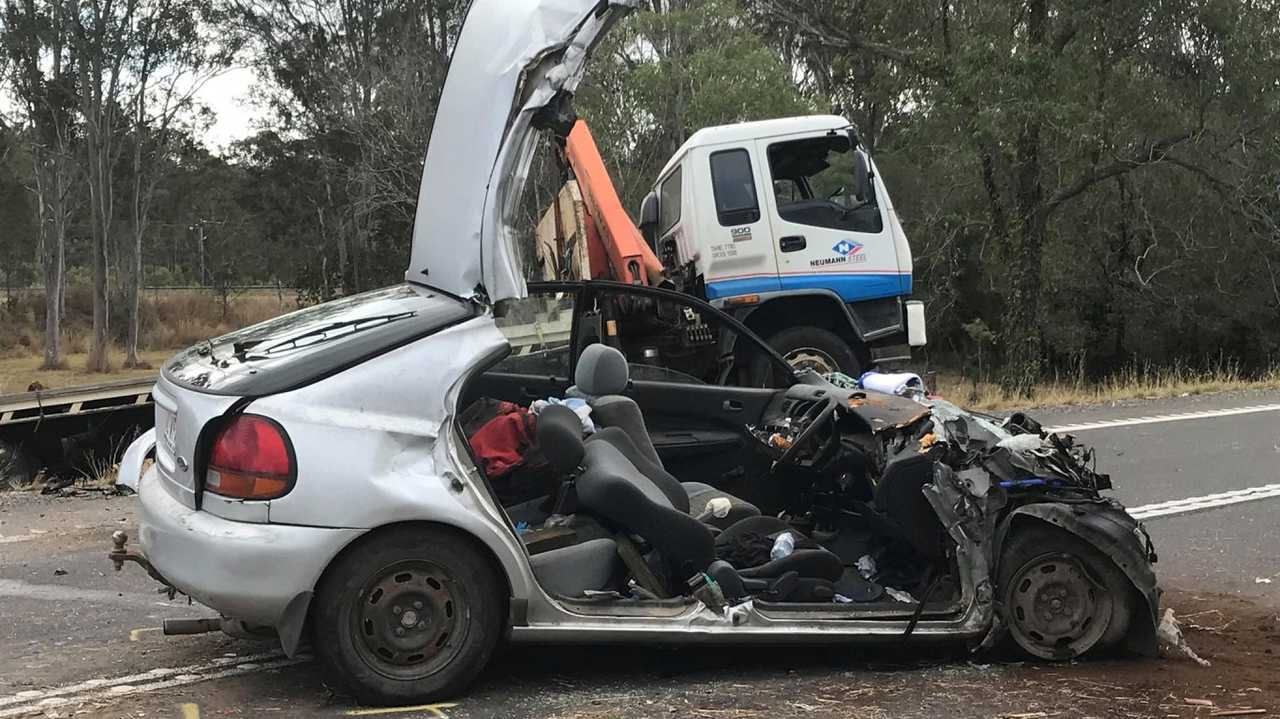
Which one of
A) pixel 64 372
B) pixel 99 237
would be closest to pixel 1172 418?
pixel 64 372

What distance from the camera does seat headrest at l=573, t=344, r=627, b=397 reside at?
4793 mm

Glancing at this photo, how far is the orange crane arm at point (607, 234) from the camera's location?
996 centimetres

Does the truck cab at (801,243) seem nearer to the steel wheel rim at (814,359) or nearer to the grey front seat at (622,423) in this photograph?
the steel wheel rim at (814,359)

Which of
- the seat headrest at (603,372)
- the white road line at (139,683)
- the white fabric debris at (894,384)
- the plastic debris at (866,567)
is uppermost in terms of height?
the seat headrest at (603,372)

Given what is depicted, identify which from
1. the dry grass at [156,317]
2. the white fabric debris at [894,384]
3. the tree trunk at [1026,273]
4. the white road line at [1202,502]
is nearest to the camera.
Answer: the white fabric debris at [894,384]

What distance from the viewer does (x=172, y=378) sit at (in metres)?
4.18

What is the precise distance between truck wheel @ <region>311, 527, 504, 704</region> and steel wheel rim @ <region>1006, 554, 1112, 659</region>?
204 centimetres

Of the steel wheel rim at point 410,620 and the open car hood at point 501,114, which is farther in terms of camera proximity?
the open car hood at point 501,114

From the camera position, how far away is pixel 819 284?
10172mm

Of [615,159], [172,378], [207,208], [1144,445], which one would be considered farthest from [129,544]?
[207,208]

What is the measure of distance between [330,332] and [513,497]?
102cm

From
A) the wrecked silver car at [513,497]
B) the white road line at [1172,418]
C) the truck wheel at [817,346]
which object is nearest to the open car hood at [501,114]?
the wrecked silver car at [513,497]

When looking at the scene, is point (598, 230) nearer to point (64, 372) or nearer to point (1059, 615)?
point (1059, 615)

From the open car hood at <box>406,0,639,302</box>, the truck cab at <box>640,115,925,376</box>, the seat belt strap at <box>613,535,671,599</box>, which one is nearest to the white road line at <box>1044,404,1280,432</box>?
the truck cab at <box>640,115,925,376</box>
